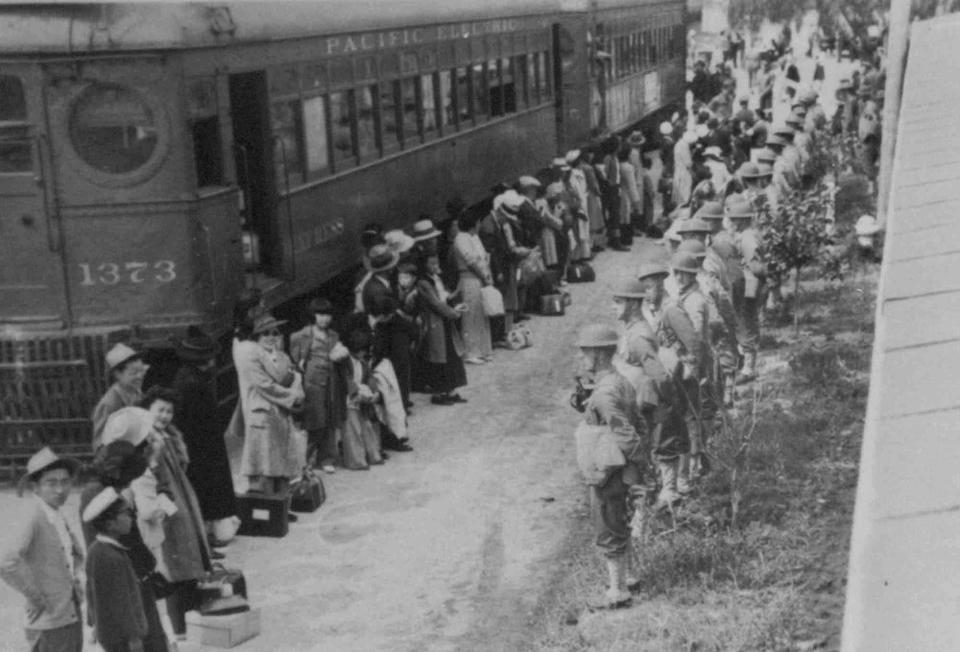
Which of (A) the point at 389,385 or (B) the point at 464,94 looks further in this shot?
(B) the point at 464,94

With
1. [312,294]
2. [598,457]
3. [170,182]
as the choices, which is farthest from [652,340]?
[312,294]

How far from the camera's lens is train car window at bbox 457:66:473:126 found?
16.0 m


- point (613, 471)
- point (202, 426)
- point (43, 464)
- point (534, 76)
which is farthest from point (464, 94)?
point (43, 464)

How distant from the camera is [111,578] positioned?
18.5 feet

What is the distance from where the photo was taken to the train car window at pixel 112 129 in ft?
31.4

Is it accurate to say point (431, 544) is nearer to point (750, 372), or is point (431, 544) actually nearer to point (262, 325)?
point (262, 325)

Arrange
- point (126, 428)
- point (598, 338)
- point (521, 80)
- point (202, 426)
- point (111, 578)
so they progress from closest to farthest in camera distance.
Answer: point (111, 578) < point (126, 428) < point (598, 338) < point (202, 426) < point (521, 80)

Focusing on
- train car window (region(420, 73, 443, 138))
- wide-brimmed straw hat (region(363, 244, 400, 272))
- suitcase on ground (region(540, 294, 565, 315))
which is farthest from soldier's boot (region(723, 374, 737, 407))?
train car window (region(420, 73, 443, 138))

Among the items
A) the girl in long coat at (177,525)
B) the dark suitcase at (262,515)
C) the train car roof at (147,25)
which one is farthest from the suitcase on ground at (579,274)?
the girl in long coat at (177,525)

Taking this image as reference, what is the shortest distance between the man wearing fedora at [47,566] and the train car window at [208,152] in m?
4.46

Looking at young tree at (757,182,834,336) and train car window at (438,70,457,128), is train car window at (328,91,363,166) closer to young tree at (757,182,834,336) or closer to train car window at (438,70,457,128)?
train car window at (438,70,457,128)

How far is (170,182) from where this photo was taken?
9734mm

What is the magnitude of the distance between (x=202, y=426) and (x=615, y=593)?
2.57 meters

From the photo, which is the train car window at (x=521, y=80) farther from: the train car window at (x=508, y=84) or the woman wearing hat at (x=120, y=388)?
the woman wearing hat at (x=120, y=388)
